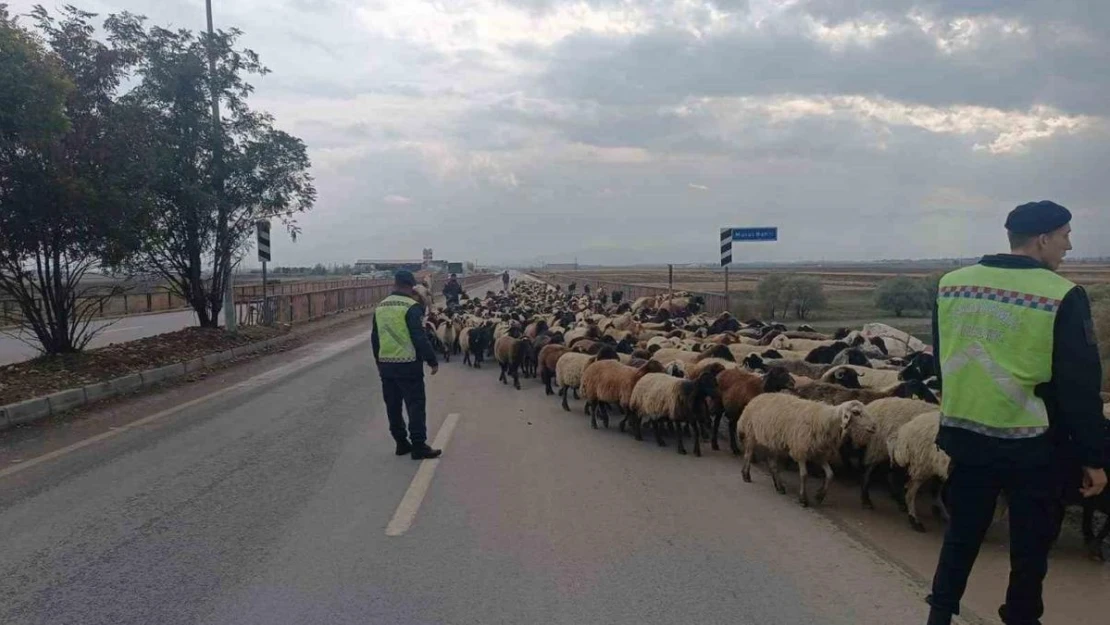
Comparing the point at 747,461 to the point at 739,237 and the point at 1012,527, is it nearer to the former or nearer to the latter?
the point at 1012,527

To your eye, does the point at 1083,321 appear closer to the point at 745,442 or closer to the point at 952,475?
the point at 952,475

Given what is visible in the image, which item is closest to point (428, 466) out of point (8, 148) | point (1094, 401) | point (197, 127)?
point (1094, 401)

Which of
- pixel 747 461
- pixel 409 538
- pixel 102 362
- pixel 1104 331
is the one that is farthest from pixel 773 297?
pixel 409 538

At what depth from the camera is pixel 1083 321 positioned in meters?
3.24

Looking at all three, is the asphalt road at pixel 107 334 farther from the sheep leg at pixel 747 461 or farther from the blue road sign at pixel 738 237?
the blue road sign at pixel 738 237

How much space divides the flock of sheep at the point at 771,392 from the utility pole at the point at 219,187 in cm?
770

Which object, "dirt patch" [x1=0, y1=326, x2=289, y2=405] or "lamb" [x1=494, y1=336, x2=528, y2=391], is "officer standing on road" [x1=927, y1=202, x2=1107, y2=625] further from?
"dirt patch" [x1=0, y1=326, x2=289, y2=405]

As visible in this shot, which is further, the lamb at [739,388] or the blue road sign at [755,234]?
the blue road sign at [755,234]

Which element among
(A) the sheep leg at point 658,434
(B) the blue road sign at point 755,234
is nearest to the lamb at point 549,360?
(A) the sheep leg at point 658,434

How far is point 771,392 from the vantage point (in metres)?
7.90

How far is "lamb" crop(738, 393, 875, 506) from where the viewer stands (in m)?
6.59

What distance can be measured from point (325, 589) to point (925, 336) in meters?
18.7

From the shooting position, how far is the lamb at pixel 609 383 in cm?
953

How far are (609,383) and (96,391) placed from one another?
824cm
